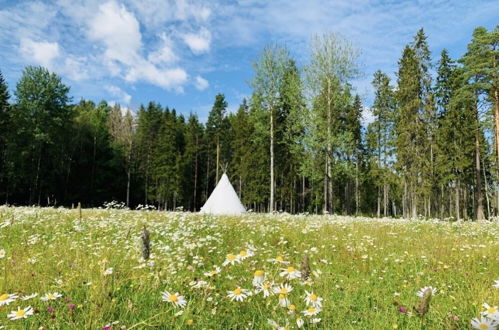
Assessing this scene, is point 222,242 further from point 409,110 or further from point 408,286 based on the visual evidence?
point 409,110

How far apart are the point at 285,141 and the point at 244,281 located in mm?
30261

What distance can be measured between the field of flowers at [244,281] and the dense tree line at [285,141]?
1007 centimetres

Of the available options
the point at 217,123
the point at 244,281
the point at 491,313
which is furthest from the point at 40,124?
the point at 491,313

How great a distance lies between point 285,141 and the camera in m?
34.2

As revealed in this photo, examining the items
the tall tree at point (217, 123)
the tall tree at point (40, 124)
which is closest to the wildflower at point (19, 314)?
the tall tree at point (40, 124)

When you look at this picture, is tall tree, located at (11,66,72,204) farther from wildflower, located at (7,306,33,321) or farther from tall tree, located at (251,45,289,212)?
wildflower, located at (7,306,33,321)

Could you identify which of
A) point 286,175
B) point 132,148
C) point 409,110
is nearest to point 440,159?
point 409,110

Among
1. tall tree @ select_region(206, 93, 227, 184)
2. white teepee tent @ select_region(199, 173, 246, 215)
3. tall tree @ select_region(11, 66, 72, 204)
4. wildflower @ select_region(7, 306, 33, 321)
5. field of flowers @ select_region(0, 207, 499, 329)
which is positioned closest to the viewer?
wildflower @ select_region(7, 306, 33, 321)

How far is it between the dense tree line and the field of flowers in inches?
396

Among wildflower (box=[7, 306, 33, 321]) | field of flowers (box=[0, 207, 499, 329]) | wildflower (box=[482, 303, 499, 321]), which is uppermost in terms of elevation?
wildflower (box=[482, 303, 499, 321])

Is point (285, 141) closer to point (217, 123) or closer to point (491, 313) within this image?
point (217, 123)

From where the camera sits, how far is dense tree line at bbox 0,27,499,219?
29156 millimetres

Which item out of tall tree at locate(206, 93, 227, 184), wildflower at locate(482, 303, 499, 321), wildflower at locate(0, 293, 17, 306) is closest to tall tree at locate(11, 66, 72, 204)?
tall tree at locate(206, 93, 227, 184)

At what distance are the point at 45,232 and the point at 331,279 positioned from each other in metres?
6.86
